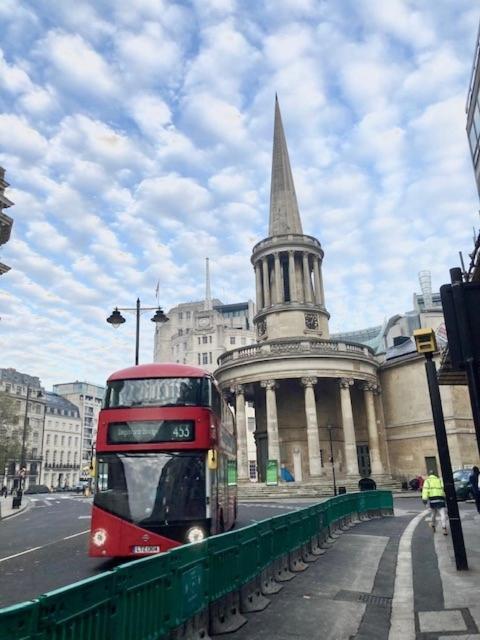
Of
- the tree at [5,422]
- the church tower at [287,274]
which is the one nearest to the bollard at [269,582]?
the tree at [5,422]

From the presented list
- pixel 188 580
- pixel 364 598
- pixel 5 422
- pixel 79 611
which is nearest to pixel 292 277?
pixel 5 422

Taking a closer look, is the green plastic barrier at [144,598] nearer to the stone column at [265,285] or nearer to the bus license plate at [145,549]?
the bus license plate at [145,549]

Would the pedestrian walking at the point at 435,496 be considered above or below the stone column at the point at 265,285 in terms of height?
below

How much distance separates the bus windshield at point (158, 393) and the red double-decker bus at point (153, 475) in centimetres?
2

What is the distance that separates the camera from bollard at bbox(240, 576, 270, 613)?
25.4ft

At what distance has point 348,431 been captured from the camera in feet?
132

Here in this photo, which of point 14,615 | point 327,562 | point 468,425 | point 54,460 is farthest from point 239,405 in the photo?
point 54,460

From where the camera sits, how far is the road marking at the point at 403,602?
258 inches

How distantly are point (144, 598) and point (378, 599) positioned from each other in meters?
4.93

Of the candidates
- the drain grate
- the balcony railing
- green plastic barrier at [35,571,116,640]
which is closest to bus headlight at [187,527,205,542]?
the drain grate

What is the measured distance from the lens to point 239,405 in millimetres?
42281

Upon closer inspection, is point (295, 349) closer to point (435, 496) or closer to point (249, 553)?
point (435, 496)

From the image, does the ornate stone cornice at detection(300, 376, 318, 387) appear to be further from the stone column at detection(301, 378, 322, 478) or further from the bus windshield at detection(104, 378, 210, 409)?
the bus windshield at detection(104, 378, 210, 409)

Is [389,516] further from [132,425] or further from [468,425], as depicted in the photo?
[468,425]
